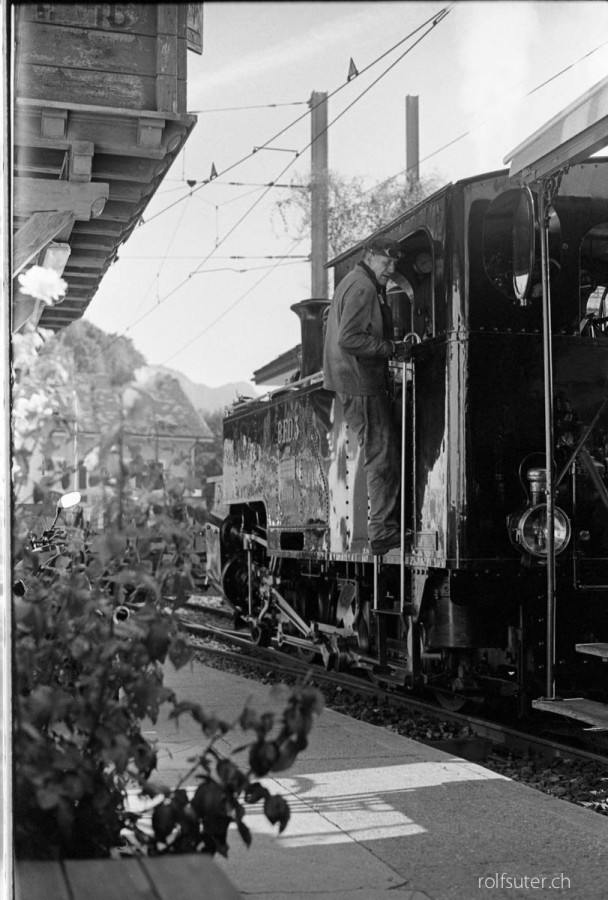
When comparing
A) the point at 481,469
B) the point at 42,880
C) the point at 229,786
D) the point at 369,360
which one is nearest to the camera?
the point at 229,786

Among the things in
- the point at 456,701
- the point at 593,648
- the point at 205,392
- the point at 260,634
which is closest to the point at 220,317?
the point at 205,392

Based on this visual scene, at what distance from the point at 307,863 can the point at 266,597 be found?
7.05 ft

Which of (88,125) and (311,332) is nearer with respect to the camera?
(311,332)

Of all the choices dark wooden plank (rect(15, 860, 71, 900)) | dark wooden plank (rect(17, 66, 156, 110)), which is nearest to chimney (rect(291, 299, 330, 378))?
dark wooden plank (rect(17, 66, 156, 110))

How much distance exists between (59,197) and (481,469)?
7.15 ft

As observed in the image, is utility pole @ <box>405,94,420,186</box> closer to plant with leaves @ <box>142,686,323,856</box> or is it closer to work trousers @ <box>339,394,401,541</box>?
work trousers @ <box>339,394,401,541</box>

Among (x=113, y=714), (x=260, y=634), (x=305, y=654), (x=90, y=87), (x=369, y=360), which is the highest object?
(x=90, y=87)

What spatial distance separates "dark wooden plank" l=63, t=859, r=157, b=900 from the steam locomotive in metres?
1.37

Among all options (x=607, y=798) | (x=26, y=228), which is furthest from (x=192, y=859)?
(x=607, y=798)

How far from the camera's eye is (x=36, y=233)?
3.26m

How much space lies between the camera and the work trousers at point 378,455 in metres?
3.63

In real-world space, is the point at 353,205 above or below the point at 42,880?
above

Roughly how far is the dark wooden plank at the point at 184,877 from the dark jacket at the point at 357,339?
150 cm

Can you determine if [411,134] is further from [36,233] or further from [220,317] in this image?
[36,233]
